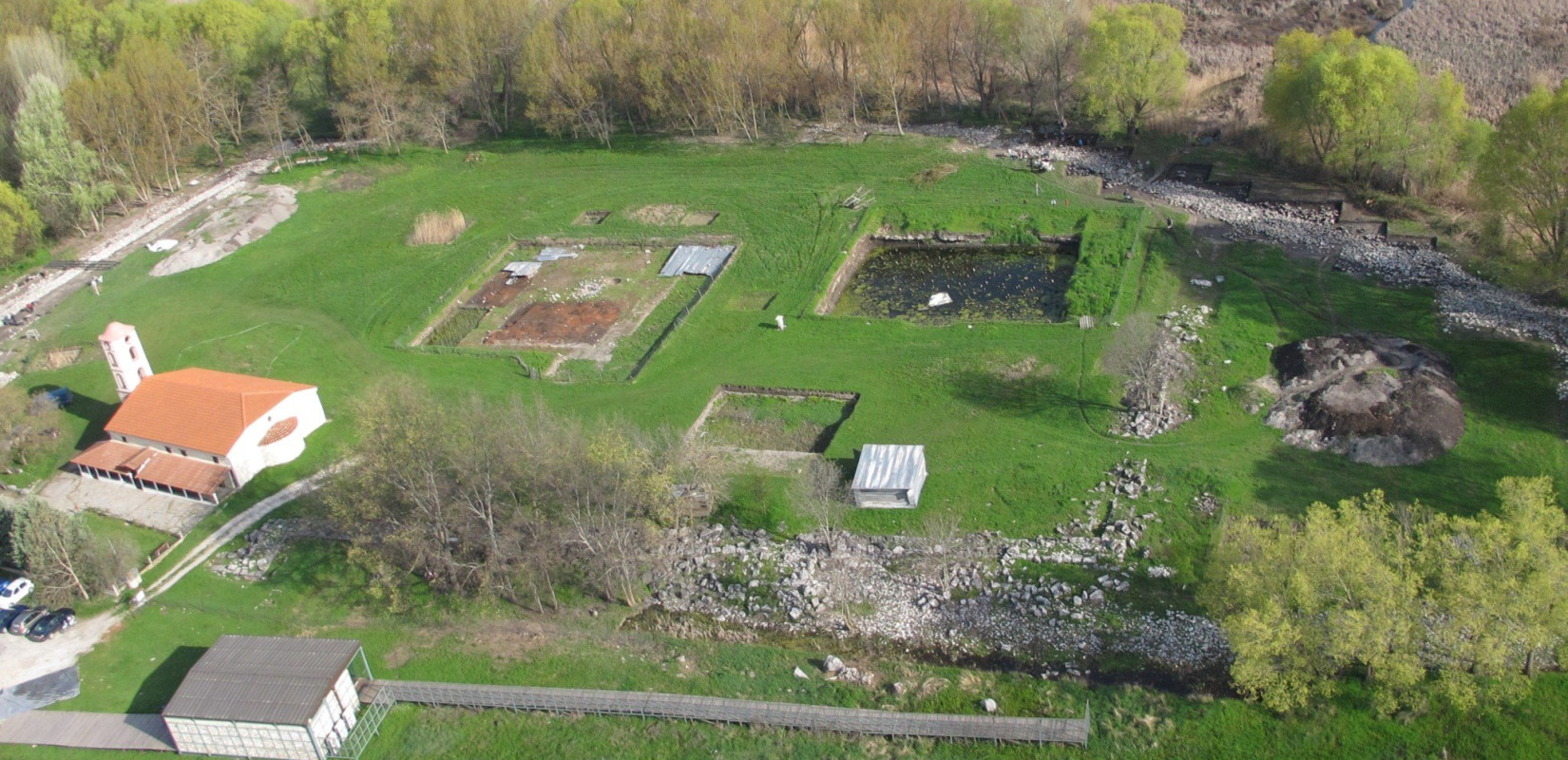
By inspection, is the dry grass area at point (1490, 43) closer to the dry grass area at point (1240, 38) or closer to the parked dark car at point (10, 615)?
the dry grass area at point (1240, 38)

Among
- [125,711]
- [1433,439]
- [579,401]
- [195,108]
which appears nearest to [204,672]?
[125,711]

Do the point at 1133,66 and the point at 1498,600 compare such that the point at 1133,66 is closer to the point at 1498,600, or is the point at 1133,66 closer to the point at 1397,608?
the point at 1397,608

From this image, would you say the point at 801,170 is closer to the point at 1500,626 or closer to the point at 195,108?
the point at 195,108

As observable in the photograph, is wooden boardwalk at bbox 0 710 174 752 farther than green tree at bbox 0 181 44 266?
No

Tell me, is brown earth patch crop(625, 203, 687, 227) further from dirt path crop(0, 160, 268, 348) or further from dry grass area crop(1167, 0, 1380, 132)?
dry grass area crop(1167, 0, 1380, 132)

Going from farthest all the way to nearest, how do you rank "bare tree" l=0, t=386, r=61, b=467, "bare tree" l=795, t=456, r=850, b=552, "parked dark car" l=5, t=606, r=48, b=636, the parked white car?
"bare tree" l=0, t=386, r=61, b=467 < the parked white car < "bare tree" l=795, t=456, r=850, b=552 < "parked dark car" l=5, t=606, r=48, b=636

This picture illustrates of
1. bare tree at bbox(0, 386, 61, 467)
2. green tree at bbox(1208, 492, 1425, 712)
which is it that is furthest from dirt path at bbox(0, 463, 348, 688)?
green tree at bbox(1208, 492, 1425, 712)

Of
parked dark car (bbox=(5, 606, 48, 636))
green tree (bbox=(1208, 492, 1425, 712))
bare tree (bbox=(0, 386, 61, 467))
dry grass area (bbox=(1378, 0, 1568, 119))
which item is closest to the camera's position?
green tree (bbox=(1208, 492, 1425, 712))
